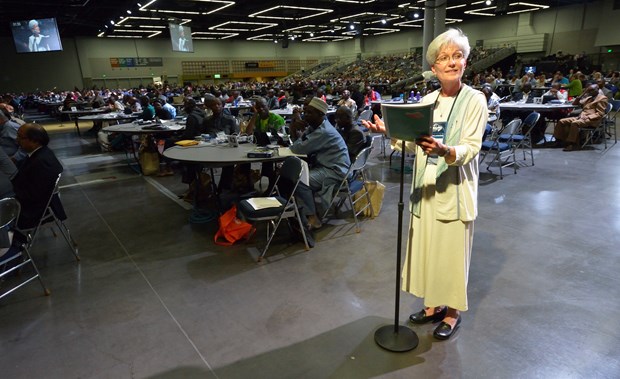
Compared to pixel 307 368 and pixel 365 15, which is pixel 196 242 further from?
pixel 365 15

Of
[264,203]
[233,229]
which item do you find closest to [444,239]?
[264,203]

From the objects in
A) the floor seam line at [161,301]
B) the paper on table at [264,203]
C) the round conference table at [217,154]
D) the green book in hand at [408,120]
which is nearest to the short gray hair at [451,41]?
the green book in hand at [408,120]

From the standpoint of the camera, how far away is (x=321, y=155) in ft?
12.6

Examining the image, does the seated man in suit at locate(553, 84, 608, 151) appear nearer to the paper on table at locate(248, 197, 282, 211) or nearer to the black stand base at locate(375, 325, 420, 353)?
the paper on table at locate(248, 197, 282, 211)

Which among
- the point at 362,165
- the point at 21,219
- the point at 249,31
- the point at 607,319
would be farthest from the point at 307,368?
the point at 249,31

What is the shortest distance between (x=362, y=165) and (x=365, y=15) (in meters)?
19.0

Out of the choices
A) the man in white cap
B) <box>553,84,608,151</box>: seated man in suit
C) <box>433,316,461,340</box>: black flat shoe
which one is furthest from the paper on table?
<box>553,84,608,151</box>: seated man in suit

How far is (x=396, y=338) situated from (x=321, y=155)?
2.10m

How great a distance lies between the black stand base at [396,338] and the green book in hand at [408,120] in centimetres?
127

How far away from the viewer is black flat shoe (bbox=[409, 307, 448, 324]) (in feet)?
7.79

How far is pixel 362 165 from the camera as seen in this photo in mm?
3879

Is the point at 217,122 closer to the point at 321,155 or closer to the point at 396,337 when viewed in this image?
the point at 321,155

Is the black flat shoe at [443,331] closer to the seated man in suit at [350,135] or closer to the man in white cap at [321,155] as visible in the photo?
the man in white cap at [321,155]

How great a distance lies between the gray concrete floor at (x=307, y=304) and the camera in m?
2.08
